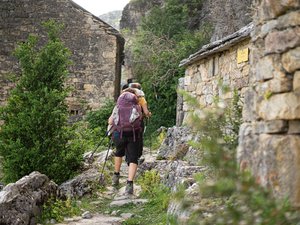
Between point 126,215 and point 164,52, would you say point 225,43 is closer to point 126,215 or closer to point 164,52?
point 126,215

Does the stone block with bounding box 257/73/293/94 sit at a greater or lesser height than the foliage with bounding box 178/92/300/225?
greater

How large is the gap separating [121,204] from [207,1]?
46.4 feet

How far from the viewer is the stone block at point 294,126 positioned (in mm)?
2496

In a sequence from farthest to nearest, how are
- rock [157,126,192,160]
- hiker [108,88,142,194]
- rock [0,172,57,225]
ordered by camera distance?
rock [157,126,192,160]
hiker [108,88,142,194]
rock [0,172,57,225]

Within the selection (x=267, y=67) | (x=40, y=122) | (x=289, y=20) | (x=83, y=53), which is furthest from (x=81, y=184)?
(x=83, y=53)

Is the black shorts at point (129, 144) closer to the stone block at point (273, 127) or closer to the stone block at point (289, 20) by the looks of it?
the stone block at point (273, 127)

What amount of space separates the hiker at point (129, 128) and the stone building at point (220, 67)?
118 centimetres

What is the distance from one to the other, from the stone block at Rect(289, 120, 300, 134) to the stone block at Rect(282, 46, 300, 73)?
269 millimetres

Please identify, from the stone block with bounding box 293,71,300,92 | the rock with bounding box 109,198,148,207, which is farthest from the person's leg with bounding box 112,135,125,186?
the stone block with bounding box 293,71,300,92

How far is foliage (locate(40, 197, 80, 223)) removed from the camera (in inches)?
227

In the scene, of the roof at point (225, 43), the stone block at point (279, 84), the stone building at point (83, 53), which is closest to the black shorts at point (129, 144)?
the roof at point (225, 43)

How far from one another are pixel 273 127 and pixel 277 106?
Result: 115 mm

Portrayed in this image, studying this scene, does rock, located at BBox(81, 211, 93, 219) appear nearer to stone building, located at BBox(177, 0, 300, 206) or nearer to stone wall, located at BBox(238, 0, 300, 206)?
Answer: stone building, located at BBox(177, 0, 300, 206)

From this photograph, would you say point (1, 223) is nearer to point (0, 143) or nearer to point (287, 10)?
point (0, 143)
